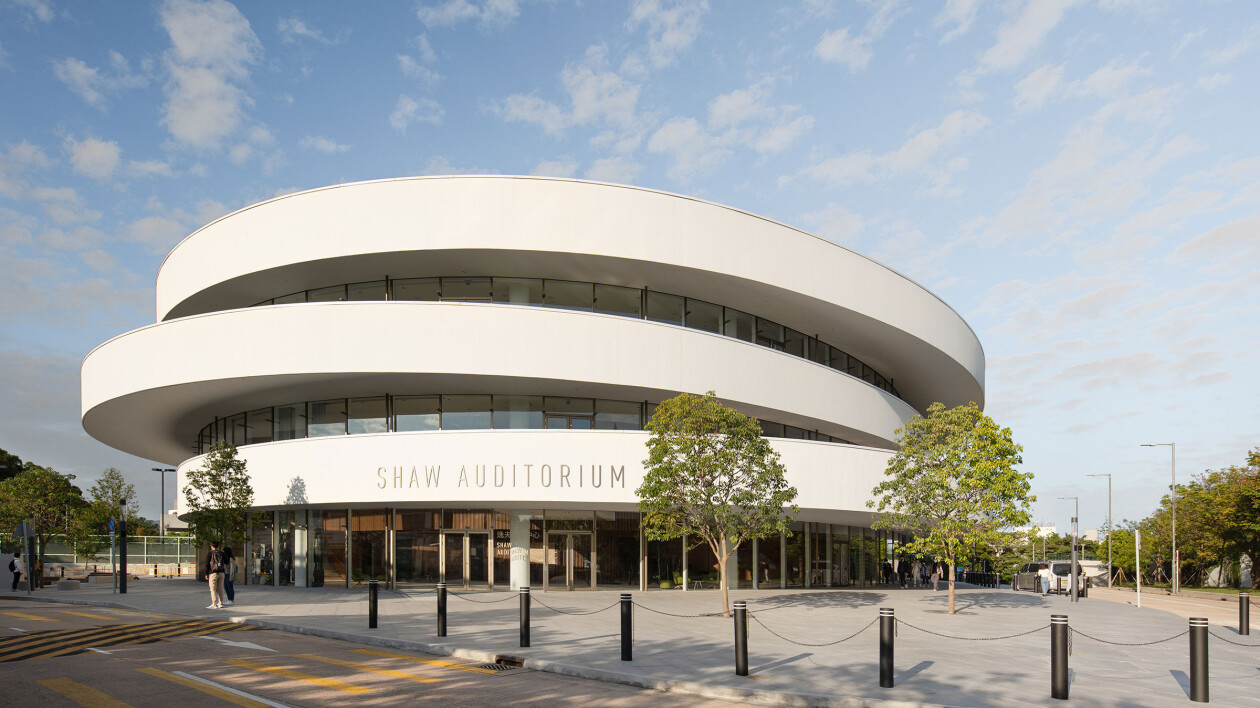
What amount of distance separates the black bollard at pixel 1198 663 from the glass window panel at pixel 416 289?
27.1 m

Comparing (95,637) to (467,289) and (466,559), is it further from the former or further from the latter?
(467,289)

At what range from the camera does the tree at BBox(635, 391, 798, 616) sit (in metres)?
23.4

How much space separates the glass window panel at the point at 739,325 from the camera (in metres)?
36.4

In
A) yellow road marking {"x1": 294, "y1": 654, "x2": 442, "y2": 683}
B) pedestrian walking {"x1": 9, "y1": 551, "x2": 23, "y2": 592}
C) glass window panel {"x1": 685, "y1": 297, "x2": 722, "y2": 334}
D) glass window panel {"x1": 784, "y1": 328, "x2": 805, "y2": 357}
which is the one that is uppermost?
glass window panel {"x1": 685, "y1": 297, "x2": 722, "y2": 334}

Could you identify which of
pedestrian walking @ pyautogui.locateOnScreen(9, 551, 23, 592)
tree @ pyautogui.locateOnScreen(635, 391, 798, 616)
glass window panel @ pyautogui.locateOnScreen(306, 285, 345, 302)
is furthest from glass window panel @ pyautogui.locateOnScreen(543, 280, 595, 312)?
pedestrian walking @ pyautogui.locateOnScreen(9, 551, 23, 592)

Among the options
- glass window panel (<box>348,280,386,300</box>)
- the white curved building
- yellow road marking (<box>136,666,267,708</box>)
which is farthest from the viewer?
glass window panel (<box>348,280,386,300</box>)

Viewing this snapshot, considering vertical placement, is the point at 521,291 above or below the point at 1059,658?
above

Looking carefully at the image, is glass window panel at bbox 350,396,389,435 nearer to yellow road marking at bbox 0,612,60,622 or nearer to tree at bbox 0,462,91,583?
yellow road marking at bbox 0,612,60,622

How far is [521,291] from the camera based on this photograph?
33.8 metres

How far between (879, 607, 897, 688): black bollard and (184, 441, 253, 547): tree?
2512 centimetres

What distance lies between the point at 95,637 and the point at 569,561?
17491 millimetres

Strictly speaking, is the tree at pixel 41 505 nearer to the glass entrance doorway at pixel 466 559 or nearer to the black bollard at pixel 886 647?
the glass entrance doorway at pixel 466 559

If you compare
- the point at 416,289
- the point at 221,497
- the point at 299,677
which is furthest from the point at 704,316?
the point at 299,677

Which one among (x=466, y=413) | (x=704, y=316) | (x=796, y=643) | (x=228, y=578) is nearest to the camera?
(x=796, y=643)
